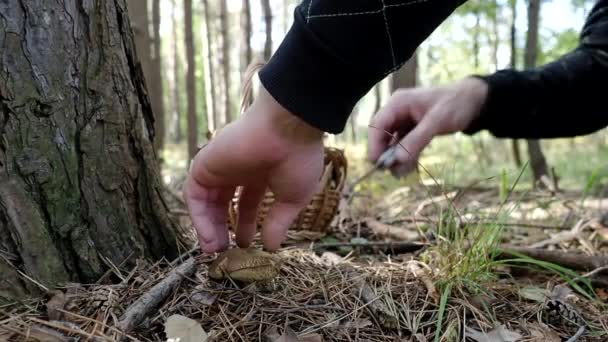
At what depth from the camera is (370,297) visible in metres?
1.45

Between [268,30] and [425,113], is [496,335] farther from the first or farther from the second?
[268,30]

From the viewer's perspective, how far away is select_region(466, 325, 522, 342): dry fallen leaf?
131 cm

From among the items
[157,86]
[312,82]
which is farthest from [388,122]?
[157,86]

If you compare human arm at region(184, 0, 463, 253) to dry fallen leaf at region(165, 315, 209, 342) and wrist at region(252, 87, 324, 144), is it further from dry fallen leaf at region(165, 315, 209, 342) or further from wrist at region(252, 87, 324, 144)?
dry fallen leaf at region(165, 315, 209, 342)

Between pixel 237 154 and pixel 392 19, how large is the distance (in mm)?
456

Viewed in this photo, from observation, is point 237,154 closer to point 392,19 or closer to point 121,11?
point 392,19

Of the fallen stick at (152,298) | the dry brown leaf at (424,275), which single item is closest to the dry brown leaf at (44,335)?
the fallen stick at (152,298)

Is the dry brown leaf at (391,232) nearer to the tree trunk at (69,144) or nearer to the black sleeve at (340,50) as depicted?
the tree trunk at (69,144)

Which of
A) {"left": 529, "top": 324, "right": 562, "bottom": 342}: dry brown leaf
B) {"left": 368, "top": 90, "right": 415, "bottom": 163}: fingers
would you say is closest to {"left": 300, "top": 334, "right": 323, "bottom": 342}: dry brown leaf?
{"left": 368, "top": 90, "right": 415, "bottom": 163}: fingers

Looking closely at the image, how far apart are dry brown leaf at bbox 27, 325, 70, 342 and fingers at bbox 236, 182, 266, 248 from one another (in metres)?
0.56

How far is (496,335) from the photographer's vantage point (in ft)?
4.37

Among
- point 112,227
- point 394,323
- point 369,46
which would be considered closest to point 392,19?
point 369,46

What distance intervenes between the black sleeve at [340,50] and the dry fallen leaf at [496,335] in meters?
0.76

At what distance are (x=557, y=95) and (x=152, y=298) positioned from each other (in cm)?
140
